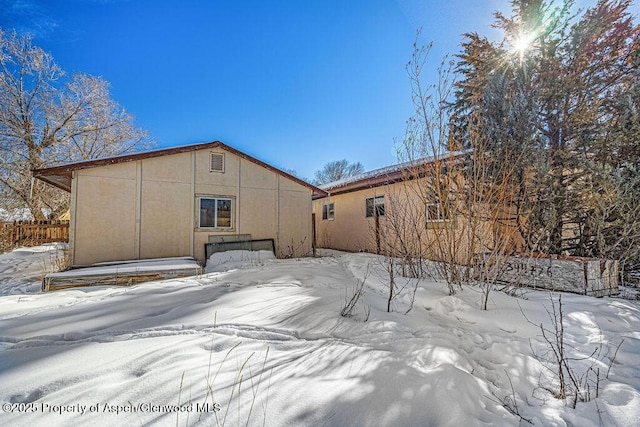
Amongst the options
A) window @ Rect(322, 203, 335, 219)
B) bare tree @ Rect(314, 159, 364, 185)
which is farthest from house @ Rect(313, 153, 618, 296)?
bare tree @ Rect(314, 159, 364, 185)

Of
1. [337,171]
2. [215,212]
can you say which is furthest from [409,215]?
[337,171]

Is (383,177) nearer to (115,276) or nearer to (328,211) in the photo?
(328,211)

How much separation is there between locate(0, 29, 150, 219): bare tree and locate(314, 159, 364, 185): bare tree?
20.4 meters

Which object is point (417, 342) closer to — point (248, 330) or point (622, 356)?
point (248, 330)

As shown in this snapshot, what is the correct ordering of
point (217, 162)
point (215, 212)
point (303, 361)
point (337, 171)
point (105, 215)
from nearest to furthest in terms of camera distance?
point (303, 361) → point (105, 215) → point (215, 212) → point (217, 162) → point (337, 171)

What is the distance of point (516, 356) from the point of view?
2.22 m

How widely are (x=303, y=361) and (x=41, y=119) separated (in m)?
22.6

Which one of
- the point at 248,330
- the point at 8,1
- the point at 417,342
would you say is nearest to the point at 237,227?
the point at 248,330

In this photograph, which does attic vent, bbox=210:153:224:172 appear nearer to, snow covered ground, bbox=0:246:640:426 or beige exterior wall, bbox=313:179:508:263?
beige exterior wall, bbox=313:179:508:263

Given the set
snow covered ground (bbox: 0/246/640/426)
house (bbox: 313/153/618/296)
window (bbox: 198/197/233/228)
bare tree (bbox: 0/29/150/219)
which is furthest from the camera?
bare tree (bbox: 0/29/150/219)

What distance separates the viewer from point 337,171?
1239 inches

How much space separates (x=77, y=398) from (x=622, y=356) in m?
3.88

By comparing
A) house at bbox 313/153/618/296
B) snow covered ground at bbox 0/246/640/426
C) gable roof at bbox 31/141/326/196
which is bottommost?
snow covered ground at bbox 0/246/640/426

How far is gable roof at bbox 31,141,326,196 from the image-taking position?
6.72 metres
